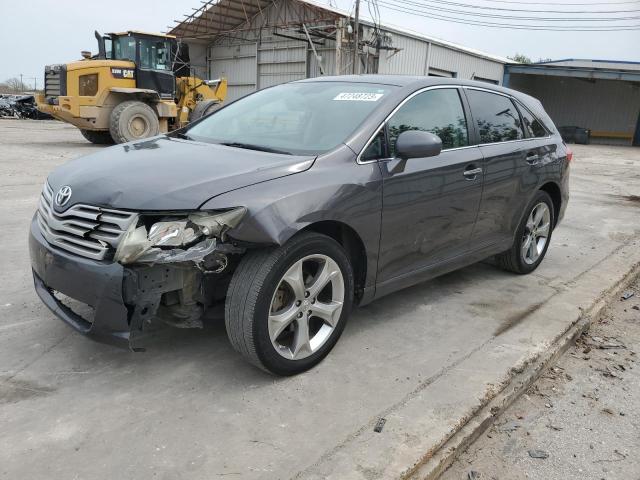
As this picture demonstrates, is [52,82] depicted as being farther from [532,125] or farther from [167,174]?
[167,174]

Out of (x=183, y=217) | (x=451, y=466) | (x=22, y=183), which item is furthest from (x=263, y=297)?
(x=22, y=183)

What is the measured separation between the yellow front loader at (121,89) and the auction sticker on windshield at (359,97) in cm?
968

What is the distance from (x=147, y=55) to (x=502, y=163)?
41.8 feet

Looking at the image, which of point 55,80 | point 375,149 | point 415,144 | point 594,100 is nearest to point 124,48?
point 55,80

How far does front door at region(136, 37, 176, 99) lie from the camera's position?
14.2 metres

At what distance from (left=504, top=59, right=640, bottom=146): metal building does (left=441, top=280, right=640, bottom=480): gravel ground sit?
28.6 meters

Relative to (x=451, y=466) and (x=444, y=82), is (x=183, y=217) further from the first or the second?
(x=444, y=82)

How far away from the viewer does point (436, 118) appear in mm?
3717

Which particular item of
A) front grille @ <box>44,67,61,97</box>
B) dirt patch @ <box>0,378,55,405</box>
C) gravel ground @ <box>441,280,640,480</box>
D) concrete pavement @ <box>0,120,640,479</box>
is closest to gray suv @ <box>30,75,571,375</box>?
concrete pavement @ <box>0,120,640,479</box>

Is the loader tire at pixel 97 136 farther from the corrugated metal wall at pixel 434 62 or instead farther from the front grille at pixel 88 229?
the front grille at pixel 88 229

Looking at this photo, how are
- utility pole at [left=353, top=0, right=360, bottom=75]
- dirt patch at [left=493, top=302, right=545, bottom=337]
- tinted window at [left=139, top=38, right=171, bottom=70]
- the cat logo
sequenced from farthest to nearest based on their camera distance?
utility pole at [left=353, top=0, right=360, bottom=75] → tinted window at [left=139, top=38, right=171, bottom=70] → the cat logo → dirt patch at [left=493, top=302, right=545, bottom=337]

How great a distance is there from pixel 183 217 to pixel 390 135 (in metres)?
1.45

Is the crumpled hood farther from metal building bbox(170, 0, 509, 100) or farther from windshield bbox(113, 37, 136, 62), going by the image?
metal building bbox(170, 0, 509, 100)

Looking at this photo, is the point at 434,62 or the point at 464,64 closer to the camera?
the point at 434,62
